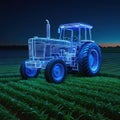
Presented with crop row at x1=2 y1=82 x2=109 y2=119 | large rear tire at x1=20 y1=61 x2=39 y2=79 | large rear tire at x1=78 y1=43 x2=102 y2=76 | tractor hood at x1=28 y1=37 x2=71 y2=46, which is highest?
tractor hood at x1=28 y1=37 x2=71 y2=46

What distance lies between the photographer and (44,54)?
13.0 meters

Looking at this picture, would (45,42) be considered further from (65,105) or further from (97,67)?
(65,105)

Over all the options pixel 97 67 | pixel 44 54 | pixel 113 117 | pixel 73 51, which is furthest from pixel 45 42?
pixel 113 117

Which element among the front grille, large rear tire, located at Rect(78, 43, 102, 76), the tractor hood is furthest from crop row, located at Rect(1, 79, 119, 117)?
large rear tire, located at Rect(78, 43, 102, 76)

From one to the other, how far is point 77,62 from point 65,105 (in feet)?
18.5

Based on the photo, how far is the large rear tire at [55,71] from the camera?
11863mm

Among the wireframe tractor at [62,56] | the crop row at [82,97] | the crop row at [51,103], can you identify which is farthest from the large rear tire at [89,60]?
the crop row at [51,103]

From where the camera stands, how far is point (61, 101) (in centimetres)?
873

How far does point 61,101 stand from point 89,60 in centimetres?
541

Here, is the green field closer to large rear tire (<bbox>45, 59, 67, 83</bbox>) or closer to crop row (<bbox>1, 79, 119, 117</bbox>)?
crop row (<bbox>1, 79, 119, 117</bbox>)

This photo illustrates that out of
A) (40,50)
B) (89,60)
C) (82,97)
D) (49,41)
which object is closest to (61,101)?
(82,97)

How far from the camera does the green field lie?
744cm

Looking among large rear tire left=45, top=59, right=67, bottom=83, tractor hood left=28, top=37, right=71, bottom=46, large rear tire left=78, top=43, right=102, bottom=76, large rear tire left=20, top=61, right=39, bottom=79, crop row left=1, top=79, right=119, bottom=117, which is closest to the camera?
crop row left=1, top=79, right=119, bottom=117

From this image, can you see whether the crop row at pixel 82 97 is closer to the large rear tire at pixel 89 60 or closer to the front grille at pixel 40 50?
the front grille at pixel 40 50
